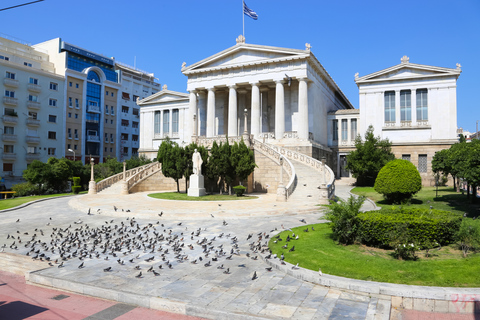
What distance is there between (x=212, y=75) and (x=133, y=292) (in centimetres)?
4386

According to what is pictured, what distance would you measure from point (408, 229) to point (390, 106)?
38.4 metres

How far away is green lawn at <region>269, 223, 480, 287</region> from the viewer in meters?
7.47

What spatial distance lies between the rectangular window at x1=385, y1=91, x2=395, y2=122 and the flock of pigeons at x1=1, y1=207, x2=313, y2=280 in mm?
36023

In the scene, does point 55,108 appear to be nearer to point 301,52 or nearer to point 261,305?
point 301,52

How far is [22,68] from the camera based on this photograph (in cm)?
5166

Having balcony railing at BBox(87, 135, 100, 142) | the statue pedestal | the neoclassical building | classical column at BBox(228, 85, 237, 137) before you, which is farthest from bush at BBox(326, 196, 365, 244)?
balcony railing at BBox(87, 135, 100, 142)

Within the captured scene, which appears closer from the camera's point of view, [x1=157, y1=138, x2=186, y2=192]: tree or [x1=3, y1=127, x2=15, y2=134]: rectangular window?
[x1=157, y1=138, x2=186, y2=192]: tree

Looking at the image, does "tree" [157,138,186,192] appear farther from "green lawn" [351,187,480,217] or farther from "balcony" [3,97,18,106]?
"balcony" [3,97,18,106]

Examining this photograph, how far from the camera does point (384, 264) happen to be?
8.50 meters

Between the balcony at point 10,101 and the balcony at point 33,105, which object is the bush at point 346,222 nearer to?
the balcony at point 10,101

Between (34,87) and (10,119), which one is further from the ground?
(34,87)

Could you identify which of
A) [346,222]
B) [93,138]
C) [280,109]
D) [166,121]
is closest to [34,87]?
[93,138]

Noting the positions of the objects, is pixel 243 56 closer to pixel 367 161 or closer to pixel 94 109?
pixel 367 161

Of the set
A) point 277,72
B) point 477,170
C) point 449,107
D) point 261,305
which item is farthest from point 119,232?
point 449,107
